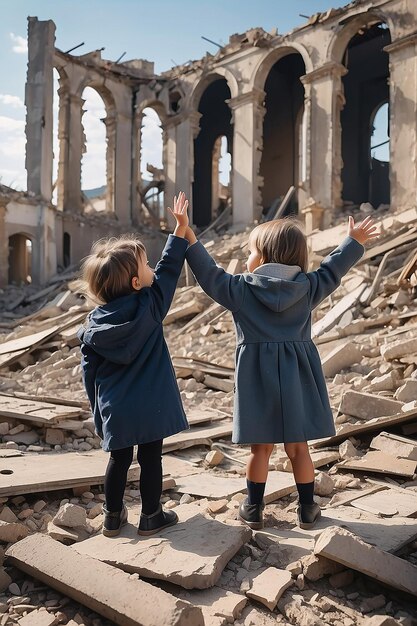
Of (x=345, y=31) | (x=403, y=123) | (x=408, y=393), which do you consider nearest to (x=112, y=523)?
(x=408, y=393)

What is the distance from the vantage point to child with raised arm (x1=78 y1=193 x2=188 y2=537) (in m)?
2.25

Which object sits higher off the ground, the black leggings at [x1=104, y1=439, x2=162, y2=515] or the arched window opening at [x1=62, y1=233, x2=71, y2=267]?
the arched window opening at [x1=62, y1=233, x2=71, y2=267]

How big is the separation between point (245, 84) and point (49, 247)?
848cm

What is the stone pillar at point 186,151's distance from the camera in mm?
19266

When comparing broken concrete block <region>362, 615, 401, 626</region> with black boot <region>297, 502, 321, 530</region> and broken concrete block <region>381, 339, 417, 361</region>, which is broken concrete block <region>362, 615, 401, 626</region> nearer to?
black boot <region>297, 502, 321, 530</region>

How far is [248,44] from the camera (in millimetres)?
17312

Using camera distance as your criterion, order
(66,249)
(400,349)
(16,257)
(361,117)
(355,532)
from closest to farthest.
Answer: (355,532) < (400,349) < (16,257) < (66,249) < (361,117)

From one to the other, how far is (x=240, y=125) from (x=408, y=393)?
15.1 m

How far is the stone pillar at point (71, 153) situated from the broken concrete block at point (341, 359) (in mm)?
14622

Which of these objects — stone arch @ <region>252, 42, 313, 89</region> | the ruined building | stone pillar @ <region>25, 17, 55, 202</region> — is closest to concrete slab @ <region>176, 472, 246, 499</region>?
the ruined building

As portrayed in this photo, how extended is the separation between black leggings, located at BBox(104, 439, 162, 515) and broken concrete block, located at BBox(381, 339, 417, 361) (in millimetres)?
3549

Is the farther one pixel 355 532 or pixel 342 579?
pixel 355 532

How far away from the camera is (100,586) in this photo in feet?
5.77

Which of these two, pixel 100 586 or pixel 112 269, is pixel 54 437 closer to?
pixel 112 269
